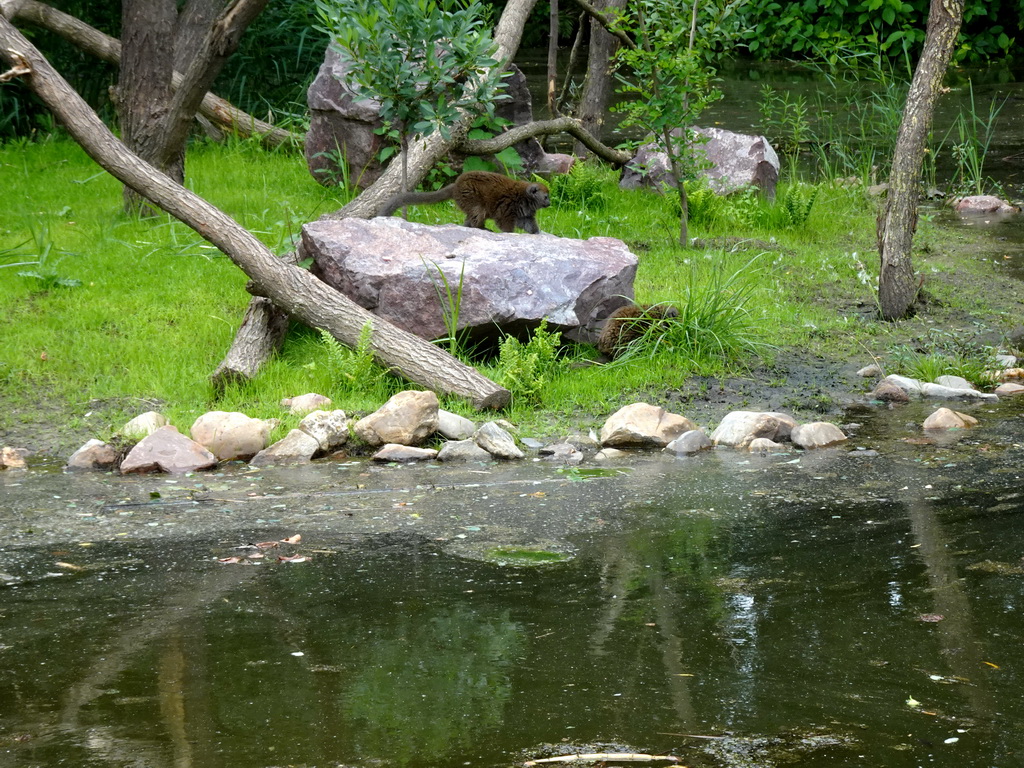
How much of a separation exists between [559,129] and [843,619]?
719 cm

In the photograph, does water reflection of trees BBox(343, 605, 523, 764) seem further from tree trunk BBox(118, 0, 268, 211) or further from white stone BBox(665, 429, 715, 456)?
tree trunk BBox(118, 0, 268, 211)

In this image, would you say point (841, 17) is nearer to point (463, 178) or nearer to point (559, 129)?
point (559, 129)

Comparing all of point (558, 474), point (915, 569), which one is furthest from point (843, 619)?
point (558, 474)

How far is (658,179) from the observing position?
36.3 ft

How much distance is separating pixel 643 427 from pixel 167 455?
237 centimetres

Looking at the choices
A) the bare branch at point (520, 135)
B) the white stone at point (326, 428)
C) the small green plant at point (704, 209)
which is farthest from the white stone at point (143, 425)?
the small green plant at point (704, 209)

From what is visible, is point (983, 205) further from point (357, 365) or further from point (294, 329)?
point (357, 365)

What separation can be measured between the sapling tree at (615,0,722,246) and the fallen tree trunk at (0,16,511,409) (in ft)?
10.0

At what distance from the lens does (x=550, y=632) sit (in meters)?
3.66

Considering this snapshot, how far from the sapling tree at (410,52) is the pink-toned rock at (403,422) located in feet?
7.83

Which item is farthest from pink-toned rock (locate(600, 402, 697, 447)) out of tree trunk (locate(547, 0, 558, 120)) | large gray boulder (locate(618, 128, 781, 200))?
tree trunk (locate(547, 0, 558, 120))

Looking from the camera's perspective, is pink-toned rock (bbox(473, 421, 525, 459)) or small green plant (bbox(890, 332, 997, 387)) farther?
small green plant (bbox(890, 332, 997, 387))

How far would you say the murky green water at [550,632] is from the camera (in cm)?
297

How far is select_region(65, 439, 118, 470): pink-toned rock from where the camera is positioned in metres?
5.67
